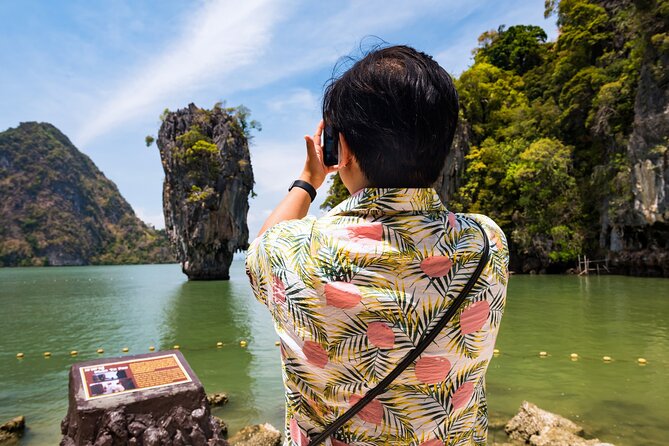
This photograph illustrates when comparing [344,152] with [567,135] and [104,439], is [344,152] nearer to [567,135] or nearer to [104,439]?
[104,439]

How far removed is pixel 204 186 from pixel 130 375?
87.1 ft

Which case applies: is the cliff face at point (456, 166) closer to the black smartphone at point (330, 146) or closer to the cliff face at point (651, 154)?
the cliff face at point (651, 154)

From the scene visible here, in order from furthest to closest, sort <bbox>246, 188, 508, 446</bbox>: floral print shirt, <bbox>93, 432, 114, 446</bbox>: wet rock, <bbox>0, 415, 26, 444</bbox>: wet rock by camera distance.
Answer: <bbox>0, 415, 26, 444</bbox>: wet rock → <bbox>93, 432, 114, 446</bbox>: wet rock → <bbox>246, 188, 508, 446</bbox>: floral print shirt

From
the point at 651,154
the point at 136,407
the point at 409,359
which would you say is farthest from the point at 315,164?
the point at 651,154

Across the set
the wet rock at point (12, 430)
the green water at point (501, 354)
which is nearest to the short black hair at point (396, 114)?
the green water at point (501, 354)

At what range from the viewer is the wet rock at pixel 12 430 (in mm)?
4609

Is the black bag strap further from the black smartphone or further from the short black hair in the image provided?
the black smartphone

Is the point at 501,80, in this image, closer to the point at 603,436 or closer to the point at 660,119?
the point at 660,119

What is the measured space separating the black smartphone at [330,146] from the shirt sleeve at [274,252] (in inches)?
6.4

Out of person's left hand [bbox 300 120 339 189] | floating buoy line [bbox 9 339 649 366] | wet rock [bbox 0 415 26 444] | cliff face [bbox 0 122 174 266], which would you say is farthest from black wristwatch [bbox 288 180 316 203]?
cliff face [bbox 0 122 174 266]

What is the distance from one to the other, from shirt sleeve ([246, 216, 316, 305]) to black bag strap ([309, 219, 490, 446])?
28 centimetres

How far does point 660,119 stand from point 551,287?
8333 mm

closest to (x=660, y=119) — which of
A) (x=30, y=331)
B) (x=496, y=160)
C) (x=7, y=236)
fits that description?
(x=496, y=160)

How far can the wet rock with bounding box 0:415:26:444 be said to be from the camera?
4609mm
